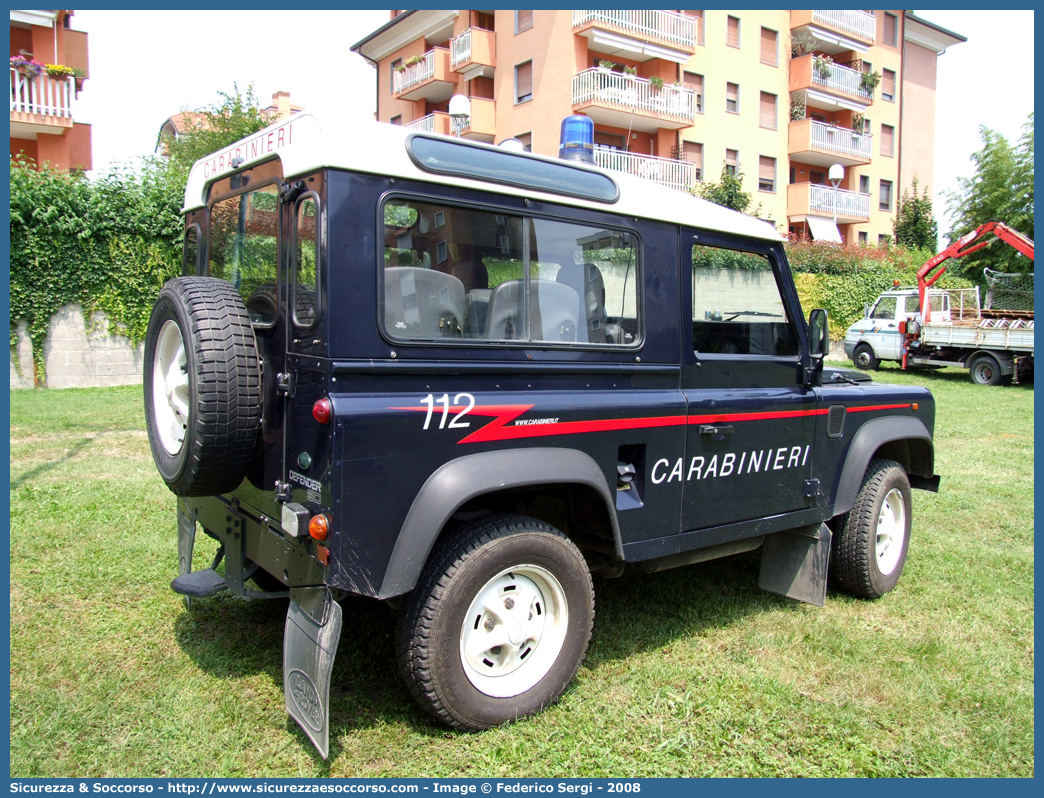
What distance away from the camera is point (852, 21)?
30.6 m

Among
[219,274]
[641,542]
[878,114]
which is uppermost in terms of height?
[878,114]

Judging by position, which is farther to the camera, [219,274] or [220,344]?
[219,274]

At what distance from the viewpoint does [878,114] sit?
32562 mm

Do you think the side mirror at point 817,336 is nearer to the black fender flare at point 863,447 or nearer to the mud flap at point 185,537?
the black fender flare at point 863,447

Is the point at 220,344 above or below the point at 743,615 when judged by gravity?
above

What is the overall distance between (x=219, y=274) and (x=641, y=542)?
7.73 feet

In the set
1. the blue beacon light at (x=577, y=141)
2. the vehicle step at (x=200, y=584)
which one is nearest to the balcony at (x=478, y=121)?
the blue beacon light at (x=577, y=141)

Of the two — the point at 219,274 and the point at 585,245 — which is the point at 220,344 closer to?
the point at 219,274

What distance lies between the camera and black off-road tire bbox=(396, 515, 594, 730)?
287 centimetres

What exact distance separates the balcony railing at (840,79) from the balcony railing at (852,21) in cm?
156

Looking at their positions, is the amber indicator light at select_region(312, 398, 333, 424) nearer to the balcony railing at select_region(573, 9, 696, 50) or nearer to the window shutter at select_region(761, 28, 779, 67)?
the balcony railing at select_region(573, 9, 696, 50)

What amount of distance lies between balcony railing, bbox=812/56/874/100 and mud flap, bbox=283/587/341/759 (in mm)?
31129

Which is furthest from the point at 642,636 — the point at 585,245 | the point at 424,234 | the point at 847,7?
the point at 847,7

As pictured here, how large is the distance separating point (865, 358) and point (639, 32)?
12584mm
